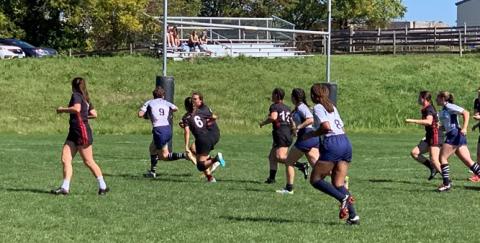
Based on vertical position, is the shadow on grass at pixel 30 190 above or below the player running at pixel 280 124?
below

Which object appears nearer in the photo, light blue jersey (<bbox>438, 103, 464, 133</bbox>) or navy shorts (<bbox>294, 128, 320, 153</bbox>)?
navy shorts (<bbox>294, 128, 320, 153</bbox>)

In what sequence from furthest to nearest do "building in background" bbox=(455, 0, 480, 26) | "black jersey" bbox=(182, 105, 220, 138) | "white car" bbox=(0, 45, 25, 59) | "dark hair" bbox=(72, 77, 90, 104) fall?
1. "building in background" bbox=(455, 0, 480, 26)
2. "white car" bbox=(0, 45, 25, 59)
3. "black jersey" bbox=(182, 105, 220, 138)
4. "dark hair" bbox=(72, 77, 90, 104)

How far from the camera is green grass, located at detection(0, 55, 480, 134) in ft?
110

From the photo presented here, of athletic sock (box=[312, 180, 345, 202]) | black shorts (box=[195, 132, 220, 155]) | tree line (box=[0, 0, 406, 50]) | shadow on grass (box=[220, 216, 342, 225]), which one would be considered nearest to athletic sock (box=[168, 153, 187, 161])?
black shorts (box=[195, 132, 220, 155])

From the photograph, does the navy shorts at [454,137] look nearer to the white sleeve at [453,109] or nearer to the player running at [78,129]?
the white sleeve at [453,109]

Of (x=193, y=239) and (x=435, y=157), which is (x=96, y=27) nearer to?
(x=435, y=157)

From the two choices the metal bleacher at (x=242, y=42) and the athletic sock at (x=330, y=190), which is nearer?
the athletic sock at (x=330, y=190)

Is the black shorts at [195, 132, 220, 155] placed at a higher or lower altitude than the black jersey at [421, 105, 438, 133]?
lower

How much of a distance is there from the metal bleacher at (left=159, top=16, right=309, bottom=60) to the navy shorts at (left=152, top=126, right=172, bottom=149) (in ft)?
89.5

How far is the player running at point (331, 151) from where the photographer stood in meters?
9.35

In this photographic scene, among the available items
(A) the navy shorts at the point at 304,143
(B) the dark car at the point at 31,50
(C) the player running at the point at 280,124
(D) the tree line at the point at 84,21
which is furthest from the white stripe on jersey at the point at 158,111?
(D) the tree line at the point at 84,21

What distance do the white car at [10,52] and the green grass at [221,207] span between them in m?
26.3

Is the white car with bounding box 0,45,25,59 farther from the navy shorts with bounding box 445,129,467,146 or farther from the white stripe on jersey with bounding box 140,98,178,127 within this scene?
the navy shorts with bounding box 445,129,467,146

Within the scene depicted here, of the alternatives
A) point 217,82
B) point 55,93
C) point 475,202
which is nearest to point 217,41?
point 217,82
